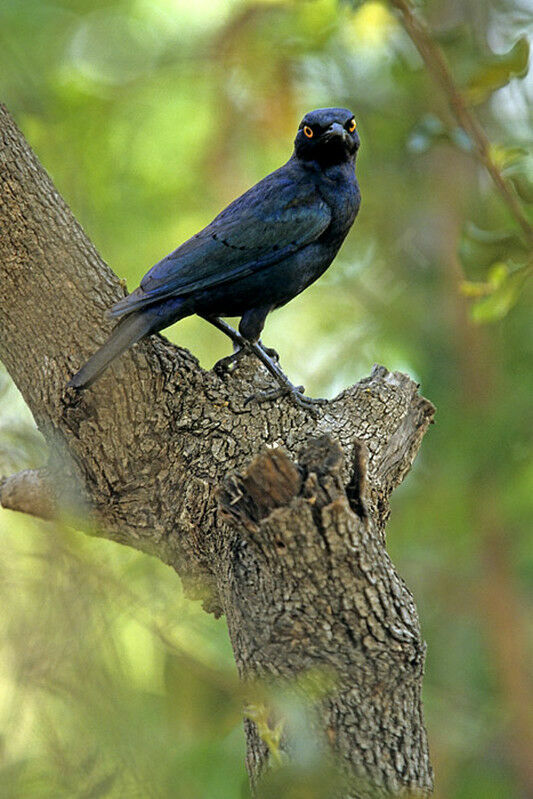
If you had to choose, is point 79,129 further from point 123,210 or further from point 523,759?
point 523,759

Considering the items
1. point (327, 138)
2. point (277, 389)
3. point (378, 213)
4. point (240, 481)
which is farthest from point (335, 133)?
point (378, 213)

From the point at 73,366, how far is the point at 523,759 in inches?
176

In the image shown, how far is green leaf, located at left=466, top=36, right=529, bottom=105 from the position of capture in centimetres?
348

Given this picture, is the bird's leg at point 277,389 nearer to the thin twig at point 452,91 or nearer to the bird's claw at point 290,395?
the bird's claw at point 290,395

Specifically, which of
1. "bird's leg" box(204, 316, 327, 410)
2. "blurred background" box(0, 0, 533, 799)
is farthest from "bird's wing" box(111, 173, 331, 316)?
"blurred background" box(0, 0, 533, 799)

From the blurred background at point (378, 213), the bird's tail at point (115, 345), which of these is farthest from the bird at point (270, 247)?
the blurred background at point (378, 213)

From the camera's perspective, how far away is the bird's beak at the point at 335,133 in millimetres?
4141

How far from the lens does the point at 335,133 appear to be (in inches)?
163

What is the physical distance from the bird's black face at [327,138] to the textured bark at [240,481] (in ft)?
3.41

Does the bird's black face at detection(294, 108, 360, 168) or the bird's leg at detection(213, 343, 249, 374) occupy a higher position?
the bird's black face at detection(294, 108, 360, 168)

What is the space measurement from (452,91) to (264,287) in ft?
3.68

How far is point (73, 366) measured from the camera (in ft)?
11.3

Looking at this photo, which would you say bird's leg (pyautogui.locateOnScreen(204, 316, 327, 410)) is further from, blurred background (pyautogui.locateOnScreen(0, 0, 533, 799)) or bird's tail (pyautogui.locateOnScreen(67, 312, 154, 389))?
blurred background (pyautogui.locateOnScreen(0, 0, 533, 799))

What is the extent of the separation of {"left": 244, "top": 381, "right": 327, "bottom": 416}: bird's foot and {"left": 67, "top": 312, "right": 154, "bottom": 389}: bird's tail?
479 mm
